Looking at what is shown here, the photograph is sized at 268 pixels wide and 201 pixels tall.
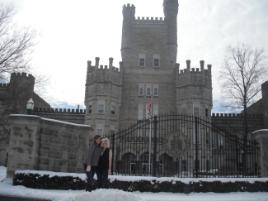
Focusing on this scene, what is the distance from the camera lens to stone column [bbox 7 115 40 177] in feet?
45.9

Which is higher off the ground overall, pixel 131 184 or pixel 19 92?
→ pixel 19 92

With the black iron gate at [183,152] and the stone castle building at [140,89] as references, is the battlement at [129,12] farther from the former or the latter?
the black iron gate at [183,152]

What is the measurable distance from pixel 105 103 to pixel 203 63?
13.2m

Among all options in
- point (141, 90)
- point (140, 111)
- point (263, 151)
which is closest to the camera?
point (263, 151)

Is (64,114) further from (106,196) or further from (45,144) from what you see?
(106,196)

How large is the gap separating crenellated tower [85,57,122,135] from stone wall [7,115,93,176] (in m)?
24.2

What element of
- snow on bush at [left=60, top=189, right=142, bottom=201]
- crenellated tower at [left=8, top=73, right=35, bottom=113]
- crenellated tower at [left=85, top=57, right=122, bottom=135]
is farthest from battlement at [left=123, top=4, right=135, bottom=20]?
snow on bush at [left=60, top=189, right=142, bottom=201]

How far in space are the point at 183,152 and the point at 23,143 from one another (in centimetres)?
1942

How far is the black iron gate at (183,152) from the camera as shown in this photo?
51.4 feet

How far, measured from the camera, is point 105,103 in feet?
Answer: 134

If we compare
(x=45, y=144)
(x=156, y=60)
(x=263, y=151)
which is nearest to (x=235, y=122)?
(x=156, y=60)

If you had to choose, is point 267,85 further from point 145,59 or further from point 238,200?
point 238,200

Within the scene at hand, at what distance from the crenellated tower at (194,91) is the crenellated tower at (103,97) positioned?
7.68 m

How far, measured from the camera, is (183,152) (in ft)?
102
